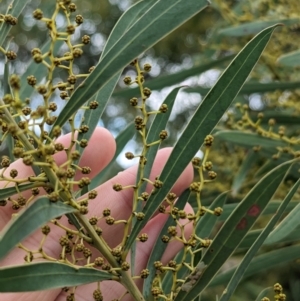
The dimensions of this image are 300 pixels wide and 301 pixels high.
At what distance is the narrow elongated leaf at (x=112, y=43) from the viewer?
885 mm

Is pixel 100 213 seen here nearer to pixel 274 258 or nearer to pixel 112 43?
pixel 112 43

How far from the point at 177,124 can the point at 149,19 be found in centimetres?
305

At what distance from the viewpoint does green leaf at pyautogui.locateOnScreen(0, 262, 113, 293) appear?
0.65 metres

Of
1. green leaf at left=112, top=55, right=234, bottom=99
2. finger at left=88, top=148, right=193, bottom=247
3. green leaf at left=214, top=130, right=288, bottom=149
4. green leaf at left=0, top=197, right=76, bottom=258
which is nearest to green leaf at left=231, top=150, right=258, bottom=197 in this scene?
green leaf at left=214, top=130, right=288, bottom=149

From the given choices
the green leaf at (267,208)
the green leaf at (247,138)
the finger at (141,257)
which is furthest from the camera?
the green leaf at (247,138)

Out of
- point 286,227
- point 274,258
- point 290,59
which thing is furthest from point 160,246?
point 290,59

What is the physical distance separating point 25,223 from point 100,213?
0.54 meters

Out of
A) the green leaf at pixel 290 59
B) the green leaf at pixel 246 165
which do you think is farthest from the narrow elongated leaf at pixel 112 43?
the green leaf at pixel 246 165

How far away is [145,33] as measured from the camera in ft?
2.39

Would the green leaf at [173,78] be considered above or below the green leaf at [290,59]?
above

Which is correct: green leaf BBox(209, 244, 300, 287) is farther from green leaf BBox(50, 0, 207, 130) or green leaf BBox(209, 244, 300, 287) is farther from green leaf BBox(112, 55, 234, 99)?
green leaf BBox(50, 0, 207, 130)

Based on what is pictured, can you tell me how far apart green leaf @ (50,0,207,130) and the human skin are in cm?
36

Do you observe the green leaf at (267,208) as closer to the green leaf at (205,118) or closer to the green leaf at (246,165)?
the green leaf at (246,165)

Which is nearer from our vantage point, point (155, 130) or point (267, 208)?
point (155, 130)
